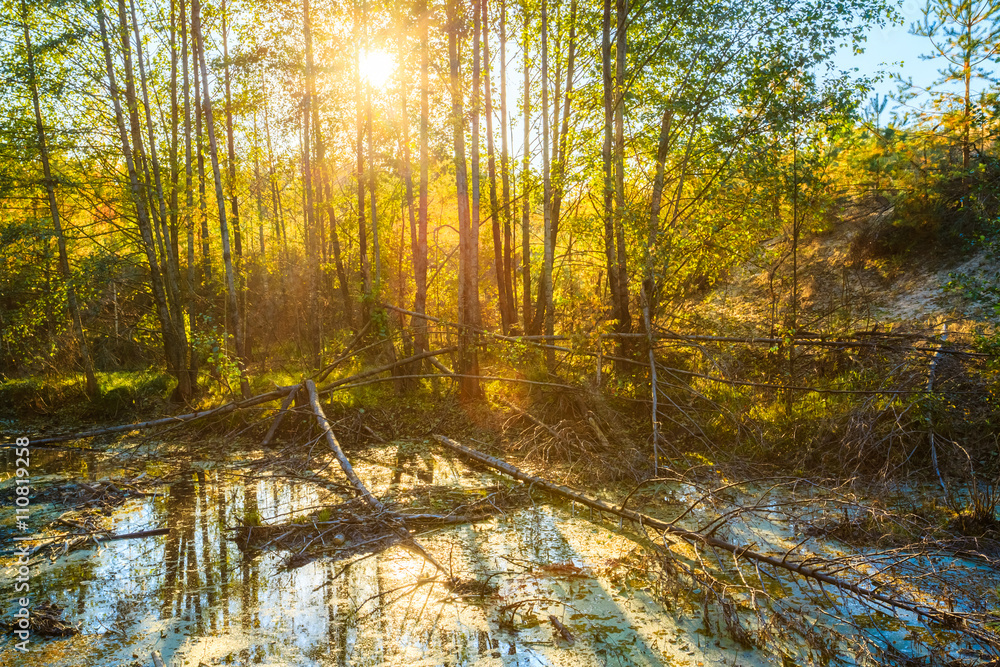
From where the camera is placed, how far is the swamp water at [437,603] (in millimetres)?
3844

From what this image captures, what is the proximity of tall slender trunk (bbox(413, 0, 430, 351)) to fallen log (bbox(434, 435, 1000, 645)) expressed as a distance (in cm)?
316

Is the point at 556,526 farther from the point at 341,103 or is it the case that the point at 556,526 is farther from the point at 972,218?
the point at 341,103

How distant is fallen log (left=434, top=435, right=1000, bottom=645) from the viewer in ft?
12.3

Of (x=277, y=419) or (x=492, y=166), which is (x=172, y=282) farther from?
(x=492, y=166)

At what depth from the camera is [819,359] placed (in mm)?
8961

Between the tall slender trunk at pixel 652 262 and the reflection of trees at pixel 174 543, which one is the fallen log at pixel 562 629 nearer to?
the reflection of trees at pixel 174 543

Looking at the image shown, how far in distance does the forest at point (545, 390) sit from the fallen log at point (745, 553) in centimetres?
4

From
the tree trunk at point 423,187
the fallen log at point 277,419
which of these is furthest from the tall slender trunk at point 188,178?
the tree trunk at point 423,187

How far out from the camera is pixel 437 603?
14.8 feet

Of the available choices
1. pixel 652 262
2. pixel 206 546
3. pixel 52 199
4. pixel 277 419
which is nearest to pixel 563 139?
pixel 652 262

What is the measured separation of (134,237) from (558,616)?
12165 mm

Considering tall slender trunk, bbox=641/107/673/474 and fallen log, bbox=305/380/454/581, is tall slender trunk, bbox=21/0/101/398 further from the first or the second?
tall slender trunk, bbox=641/107/673/474

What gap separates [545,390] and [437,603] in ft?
16.9

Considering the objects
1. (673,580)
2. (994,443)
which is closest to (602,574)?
(673,580)
